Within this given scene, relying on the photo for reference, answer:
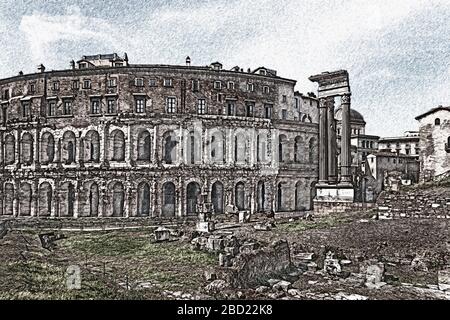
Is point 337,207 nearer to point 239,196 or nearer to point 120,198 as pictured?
point 239,196

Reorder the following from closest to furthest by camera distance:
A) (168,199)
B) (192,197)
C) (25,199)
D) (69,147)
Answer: (25,199), (69,147), (168,199), (192,197)

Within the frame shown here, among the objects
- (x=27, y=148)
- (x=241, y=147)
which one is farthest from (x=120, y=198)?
(x=241, y=147)

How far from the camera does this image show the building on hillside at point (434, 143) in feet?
33.5

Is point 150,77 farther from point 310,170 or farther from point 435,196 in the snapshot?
point 435,196

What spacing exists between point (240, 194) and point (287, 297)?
50.2 ft

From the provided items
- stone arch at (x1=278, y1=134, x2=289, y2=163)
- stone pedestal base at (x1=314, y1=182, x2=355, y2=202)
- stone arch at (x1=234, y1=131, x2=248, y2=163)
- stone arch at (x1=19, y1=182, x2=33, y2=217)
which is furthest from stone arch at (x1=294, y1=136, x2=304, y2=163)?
stone arch at (x1=19, y1=182, x2=33, y2=217)

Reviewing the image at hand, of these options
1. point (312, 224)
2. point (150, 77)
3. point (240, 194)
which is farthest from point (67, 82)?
point (312, 224)

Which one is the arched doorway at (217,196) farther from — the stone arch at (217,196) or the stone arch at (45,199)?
the stone arch at (45,199)

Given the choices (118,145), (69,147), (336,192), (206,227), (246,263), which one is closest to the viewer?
(246,263)

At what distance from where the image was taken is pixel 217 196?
2178 centimetres

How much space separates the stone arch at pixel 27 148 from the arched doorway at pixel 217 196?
9333 millimetres

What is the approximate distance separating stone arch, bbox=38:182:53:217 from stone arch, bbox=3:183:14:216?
203 centimetres

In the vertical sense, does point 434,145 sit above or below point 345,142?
below

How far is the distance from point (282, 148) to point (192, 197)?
593 cm
